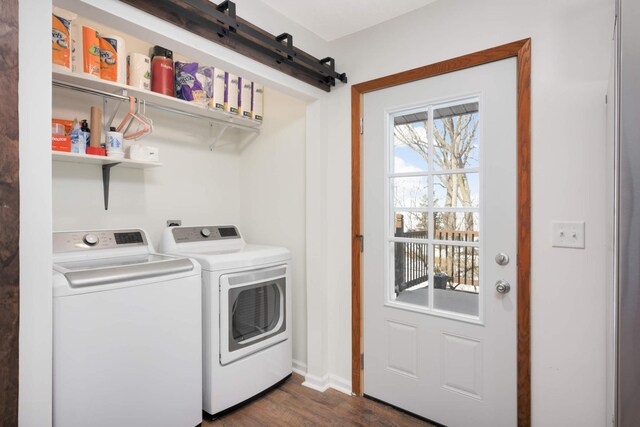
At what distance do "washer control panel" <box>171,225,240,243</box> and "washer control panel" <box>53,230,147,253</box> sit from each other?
218 millimetres

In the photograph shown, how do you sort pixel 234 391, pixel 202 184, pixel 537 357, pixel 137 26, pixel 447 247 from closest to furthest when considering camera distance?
pixel 137 26 < pixel 537 357 < pixel 447 247 < pixel 234 391 < pixel 202 184

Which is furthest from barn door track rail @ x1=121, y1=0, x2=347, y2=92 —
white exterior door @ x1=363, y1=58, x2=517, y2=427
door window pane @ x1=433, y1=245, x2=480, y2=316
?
door window pane @ x1=433, y1=245, x2=480, y2=316

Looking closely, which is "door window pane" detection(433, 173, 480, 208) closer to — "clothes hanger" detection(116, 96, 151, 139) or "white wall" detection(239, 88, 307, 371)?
"white wall" detection(239, 88, 307, 371)

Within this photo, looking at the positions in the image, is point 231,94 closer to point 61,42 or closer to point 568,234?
point 61,42

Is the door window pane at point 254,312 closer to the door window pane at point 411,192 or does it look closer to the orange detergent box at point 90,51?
the door window pane at point 411,192

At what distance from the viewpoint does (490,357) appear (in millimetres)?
1816

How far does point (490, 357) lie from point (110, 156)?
229cm

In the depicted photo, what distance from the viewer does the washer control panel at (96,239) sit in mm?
1833

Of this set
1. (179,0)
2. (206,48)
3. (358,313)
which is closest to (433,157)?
(358,313)

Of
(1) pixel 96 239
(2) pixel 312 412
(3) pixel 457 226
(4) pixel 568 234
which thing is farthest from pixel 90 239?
(4) pixel 568 234

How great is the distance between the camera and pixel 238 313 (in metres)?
2.18

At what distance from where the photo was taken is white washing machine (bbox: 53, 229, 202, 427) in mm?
1444

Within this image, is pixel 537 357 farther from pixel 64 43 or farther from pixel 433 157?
pixel 64 43

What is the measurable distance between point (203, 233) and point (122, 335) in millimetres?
955
